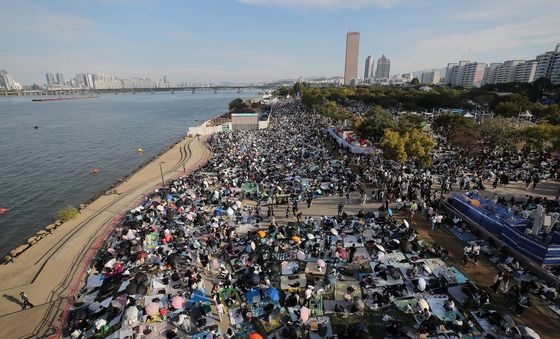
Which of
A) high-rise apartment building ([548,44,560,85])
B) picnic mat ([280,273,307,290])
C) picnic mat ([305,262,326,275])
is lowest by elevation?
picnic mat ([280,273,307,290])

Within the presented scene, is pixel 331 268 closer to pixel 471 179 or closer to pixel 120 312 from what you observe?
pixel 120 312

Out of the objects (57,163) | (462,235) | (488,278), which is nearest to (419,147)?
(462,235)

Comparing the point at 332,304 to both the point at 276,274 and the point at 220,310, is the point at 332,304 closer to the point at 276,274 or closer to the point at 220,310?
the point at 276,274

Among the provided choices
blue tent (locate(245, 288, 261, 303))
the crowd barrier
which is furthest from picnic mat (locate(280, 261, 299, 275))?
the crowd barrier

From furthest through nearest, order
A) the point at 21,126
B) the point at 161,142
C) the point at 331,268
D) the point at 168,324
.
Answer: the point at 21,126 < the point at 161,142 < the point at 331,268 < the point at 168,324

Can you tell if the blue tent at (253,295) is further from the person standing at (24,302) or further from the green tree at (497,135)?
the green tree at (497,135)

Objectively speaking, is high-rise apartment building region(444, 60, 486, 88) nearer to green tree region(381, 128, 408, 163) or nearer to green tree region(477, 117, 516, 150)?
green tree region(477, 117, 516, 150)

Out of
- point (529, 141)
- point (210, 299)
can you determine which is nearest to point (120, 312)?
point (210, 299)
